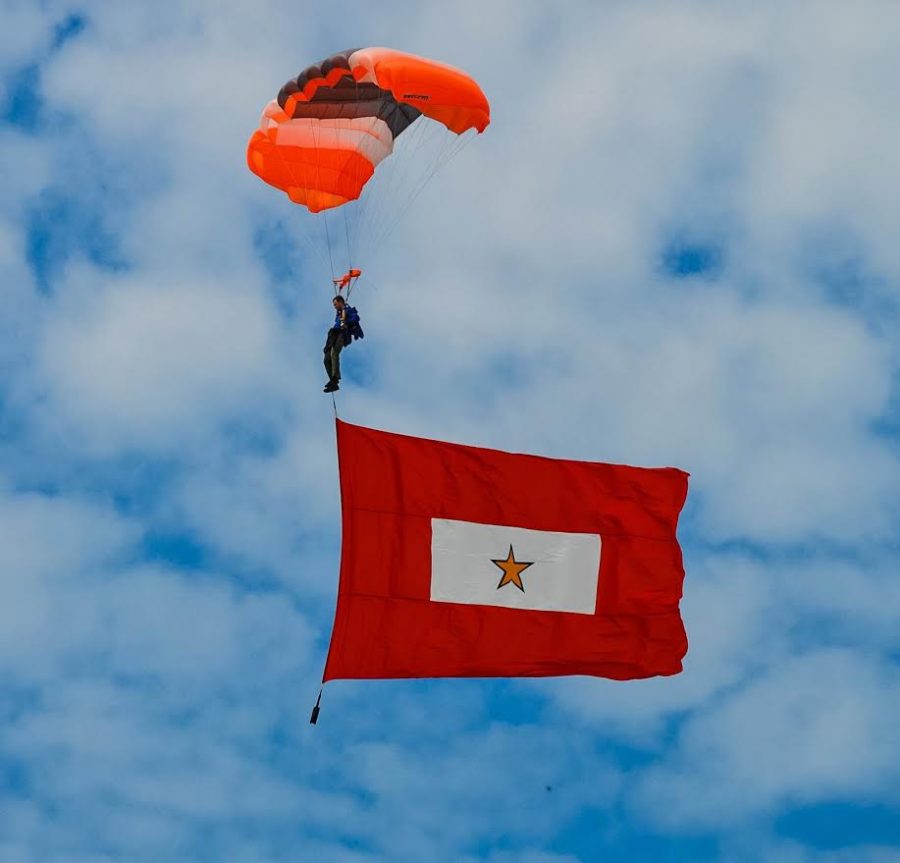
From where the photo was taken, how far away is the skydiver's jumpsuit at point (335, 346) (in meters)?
31.6

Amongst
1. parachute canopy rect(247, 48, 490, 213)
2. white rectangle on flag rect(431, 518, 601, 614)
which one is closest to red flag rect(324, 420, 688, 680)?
white rectangle on flag rect(431, 518, 601, 614)

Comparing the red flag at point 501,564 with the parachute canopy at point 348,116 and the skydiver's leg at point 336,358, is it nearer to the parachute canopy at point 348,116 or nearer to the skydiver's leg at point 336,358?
the skydiver's leg at point 336,358

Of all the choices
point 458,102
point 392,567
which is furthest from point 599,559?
point 458,102

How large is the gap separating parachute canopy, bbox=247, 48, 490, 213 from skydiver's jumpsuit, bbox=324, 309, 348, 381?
115 inches

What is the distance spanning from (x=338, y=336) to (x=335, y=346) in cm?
16

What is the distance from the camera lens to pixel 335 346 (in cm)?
3167

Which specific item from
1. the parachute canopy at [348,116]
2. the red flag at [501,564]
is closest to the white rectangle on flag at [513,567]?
the red flag at [501,564]

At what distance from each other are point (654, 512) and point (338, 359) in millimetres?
5333

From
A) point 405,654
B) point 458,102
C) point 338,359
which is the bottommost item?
point 405,654

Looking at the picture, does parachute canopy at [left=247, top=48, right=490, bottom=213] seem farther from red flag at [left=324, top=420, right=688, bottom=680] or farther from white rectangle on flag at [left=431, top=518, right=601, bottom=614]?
white rectangle on flag at [left=431, top=518, right=601, bottom=614]

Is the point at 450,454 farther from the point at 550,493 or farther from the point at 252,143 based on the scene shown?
the point at 252,143

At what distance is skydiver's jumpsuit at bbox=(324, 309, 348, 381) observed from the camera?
1244 inches

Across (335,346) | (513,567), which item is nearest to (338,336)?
(335,346)

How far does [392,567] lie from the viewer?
30078 mm
